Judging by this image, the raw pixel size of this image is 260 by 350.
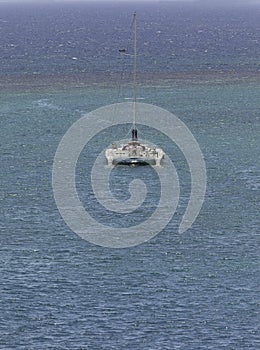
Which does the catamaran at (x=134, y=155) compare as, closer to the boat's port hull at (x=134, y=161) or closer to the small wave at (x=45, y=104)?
the boat's port hull at (x=134, y=161)

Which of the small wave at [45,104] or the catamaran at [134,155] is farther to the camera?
the small wave at [45,104]

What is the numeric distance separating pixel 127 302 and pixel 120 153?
170ft

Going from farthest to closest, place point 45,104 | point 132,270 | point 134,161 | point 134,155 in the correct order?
point 45,104
point 134,155
point 134,161
point 132,270

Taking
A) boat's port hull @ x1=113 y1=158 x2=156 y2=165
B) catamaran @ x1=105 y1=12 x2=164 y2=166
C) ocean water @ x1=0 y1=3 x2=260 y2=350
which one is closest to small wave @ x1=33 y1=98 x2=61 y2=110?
ocean water @ x1=0 y1=3 x2=260 y2=350

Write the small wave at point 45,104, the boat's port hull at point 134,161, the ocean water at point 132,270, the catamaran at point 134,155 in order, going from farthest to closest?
the small wave at point 45,104 < the catamaran at point 134,155 < the boat's port hull at point 134,161 < the ocean water at point 132,270

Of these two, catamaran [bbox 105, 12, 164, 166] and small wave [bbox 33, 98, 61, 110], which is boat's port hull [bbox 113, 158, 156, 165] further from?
small wave [bbox 33, 98, 61, 110]

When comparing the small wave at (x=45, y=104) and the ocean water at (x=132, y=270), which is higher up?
the small wave at (x=45, y=104)

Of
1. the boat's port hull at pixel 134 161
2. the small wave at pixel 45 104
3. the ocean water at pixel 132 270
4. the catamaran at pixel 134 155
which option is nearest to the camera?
the ocean water at pixel 132 270

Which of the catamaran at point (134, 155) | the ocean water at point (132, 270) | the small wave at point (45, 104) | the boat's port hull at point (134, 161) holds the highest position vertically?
the small wave at point (45, 104)

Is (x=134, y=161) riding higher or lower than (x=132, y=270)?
higher

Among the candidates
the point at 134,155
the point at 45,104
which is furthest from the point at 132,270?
the point at 45,104

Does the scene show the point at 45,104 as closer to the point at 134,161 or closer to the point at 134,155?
the point at 134,155

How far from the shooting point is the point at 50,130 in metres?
163

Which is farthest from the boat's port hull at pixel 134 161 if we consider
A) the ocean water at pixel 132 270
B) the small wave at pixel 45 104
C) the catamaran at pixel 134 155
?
the small wave at pixel 45 104
